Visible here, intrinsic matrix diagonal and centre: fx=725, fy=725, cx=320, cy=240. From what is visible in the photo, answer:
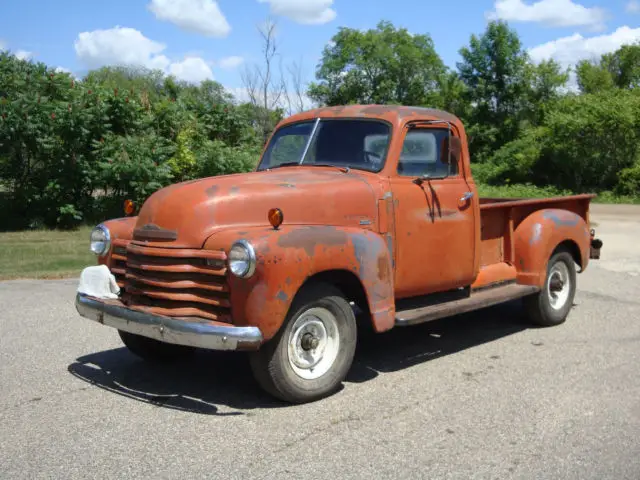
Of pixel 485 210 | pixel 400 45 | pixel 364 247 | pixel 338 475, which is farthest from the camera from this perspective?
pixel 400 45

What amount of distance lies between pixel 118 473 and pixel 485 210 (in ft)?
14.6

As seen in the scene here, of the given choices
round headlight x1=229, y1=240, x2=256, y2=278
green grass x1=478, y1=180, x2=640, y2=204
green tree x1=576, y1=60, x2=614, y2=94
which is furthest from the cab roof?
green tree x1=576, y1=60, x2=614, y2=94

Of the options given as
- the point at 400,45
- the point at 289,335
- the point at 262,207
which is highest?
the point at 400,45

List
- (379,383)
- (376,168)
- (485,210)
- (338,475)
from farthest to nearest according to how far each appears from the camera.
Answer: (485,210) → (376,168) → (379,383) → (338,475)

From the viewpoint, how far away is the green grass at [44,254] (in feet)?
37.5

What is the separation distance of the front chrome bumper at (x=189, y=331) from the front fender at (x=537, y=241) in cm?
370

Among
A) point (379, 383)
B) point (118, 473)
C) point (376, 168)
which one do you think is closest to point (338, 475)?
point (118, 473)

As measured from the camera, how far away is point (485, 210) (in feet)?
23.2

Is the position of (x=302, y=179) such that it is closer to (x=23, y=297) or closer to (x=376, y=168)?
(x=376, y=168)

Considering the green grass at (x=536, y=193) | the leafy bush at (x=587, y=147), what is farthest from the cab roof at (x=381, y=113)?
the leafy bush at (x=587, y=147)

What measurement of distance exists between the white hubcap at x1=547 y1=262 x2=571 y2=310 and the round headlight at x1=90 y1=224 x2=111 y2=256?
455cm

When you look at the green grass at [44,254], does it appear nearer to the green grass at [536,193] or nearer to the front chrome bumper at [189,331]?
the front chrome bumper at [189,331]

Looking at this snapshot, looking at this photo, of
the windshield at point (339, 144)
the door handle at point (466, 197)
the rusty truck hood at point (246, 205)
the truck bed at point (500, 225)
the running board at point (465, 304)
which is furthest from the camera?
the truck bed at point (500, 225)

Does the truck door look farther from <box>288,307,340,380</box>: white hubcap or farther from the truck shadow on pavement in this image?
<box>288,307,340,380</box>: white hubcap
